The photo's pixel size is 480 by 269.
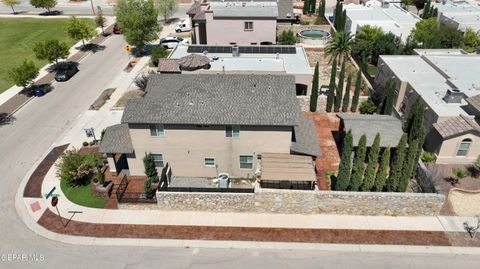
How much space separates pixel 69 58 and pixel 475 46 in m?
61.2

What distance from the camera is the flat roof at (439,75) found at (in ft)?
117

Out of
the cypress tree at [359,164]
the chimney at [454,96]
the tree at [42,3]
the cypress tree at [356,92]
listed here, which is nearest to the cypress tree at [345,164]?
the cypress tree at [359,164]

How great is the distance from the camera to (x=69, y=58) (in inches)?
2266

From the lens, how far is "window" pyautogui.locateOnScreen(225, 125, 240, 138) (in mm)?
29656

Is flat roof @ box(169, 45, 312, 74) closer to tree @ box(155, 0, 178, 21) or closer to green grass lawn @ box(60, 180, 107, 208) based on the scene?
green grass lawn @ box(60, 180, 107, 208)

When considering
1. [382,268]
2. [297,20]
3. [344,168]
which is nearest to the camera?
[382,268]

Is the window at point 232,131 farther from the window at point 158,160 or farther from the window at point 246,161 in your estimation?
the window at point 158,160

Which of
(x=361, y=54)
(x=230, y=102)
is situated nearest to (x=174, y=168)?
(x=230, y=102)

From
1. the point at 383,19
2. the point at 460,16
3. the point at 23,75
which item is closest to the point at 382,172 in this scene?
the point at 383,19

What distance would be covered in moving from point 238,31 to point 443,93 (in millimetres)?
28408

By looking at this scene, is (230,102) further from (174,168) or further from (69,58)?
(69,58)

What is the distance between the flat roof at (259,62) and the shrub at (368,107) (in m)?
7.11

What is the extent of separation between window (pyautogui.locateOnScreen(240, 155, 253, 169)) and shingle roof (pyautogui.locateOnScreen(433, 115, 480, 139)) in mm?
16876

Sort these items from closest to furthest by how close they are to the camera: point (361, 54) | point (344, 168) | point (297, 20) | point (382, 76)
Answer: point (344, 168) → point (382, 76) → point (361, 54) → point (297, 20)
